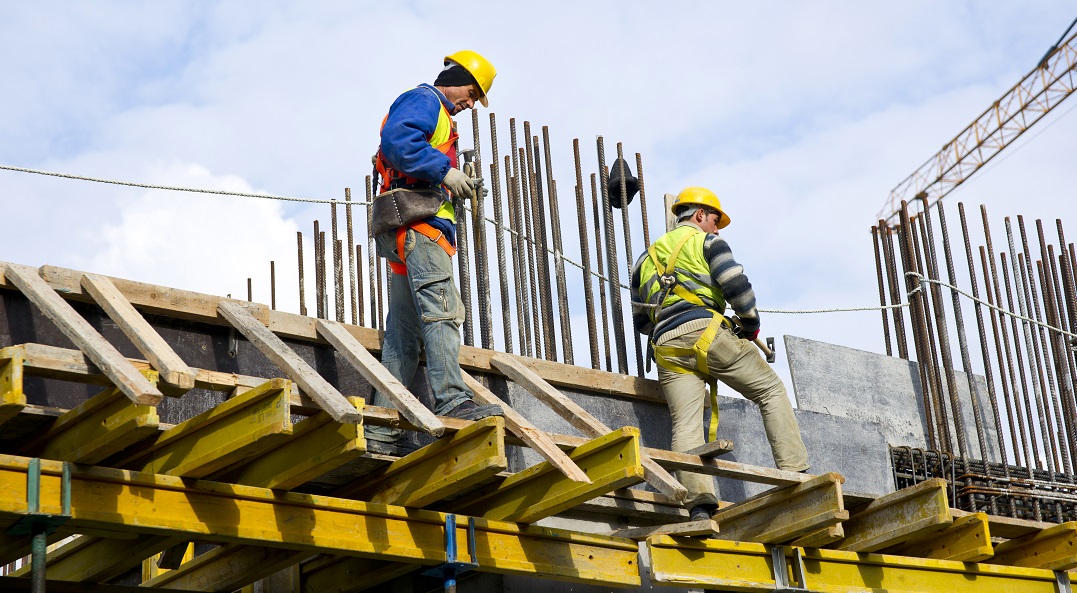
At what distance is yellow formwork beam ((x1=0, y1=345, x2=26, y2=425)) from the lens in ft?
17.6

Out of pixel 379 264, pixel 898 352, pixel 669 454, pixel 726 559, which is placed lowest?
pixel 726 559

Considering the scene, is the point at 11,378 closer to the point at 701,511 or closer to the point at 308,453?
the point at 308,453

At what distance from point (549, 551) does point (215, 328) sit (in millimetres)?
2209

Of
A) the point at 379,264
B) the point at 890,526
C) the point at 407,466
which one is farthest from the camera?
the point at 379,264

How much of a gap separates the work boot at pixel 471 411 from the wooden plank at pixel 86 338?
1781 mm

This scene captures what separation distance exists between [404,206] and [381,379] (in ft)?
4.18

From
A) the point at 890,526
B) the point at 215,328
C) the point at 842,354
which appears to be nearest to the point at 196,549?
the point at 215,328

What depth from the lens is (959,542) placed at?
8617mm

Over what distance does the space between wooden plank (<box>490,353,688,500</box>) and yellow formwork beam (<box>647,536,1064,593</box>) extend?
48cm

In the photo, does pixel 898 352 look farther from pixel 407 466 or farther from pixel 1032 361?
pixel 407 466

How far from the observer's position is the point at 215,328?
7.60 m

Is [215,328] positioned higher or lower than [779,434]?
higher

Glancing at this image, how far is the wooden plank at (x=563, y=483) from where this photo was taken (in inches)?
255

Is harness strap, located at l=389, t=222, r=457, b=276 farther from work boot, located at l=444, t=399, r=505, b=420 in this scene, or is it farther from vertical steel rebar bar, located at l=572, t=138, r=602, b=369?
vertical steel rebar bar, located at l=572, t=138, r=602, b=369
